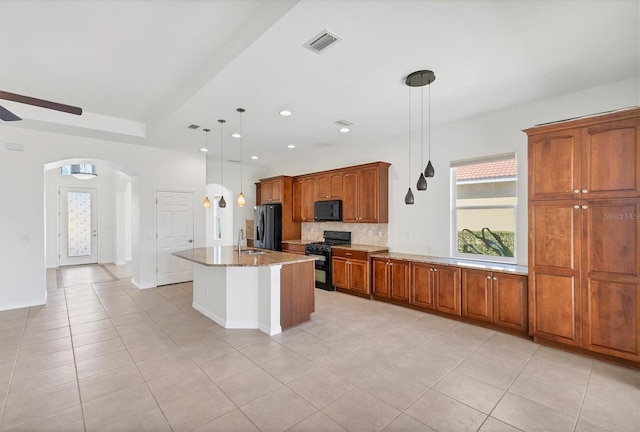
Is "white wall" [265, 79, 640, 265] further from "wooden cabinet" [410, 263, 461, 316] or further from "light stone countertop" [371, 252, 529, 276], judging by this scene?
"wooden cabinet" [410, 263, 461, 316]

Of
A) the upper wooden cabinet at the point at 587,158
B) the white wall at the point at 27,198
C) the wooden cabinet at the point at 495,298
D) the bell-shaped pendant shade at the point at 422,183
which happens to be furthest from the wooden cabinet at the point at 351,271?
the white wall at the point at 27,198

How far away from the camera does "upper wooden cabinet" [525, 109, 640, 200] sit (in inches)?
109

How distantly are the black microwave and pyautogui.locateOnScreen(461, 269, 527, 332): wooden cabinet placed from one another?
2.66 metres

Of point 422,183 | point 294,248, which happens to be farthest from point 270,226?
point 422,183

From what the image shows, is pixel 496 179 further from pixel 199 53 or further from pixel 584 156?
pixel 199 53

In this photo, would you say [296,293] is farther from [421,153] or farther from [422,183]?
[421,153]

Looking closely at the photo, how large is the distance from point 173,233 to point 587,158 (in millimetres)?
6701

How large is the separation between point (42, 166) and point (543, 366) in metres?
7.32

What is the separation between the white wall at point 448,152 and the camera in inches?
136

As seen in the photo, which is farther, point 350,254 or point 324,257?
point 324,257

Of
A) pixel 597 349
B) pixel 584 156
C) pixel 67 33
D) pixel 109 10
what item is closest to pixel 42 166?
pixel 67 33

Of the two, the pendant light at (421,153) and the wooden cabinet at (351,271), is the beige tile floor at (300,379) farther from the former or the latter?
the pendant light at (421,153)

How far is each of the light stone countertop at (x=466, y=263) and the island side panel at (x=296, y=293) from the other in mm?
1468

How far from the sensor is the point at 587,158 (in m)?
2.97
